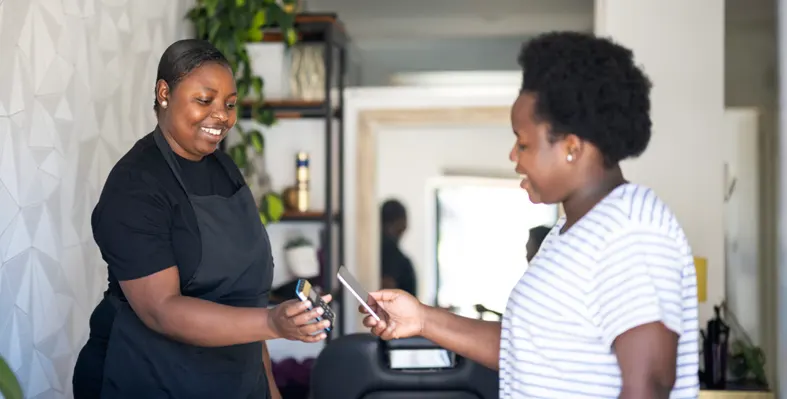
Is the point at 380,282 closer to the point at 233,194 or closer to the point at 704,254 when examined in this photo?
the point at 704,254

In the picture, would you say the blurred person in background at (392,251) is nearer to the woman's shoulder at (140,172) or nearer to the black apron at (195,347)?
the black apron at (195,347)

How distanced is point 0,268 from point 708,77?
9.53 ft

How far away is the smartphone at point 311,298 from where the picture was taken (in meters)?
1.71

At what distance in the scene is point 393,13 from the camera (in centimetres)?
642

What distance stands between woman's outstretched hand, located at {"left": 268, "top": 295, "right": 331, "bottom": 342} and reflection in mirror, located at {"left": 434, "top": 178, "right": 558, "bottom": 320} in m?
4.39

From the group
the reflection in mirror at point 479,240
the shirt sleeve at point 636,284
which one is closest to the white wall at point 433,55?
the reflection in mirror at point 479,240

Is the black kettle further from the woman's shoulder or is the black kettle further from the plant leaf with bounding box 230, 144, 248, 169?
the woman's shoulder

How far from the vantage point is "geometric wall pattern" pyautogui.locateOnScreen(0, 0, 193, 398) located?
2.78 meters

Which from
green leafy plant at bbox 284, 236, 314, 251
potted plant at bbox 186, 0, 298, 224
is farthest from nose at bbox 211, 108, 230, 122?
green leafy plant at bbox 284, 236, 314, 251

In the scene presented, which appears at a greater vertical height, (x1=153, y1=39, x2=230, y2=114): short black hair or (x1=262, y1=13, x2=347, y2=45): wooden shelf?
(x1=262, y1=13, x2=347, y2=45): wooden shelf

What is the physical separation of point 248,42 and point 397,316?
3402 millimetres

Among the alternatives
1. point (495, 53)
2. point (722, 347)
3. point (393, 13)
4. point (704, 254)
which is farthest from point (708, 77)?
point (393, 13)

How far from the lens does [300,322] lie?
175cm

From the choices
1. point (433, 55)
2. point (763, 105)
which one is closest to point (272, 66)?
point (433, 55)
